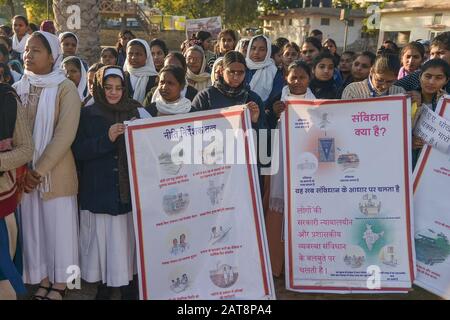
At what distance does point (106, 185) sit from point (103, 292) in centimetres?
95

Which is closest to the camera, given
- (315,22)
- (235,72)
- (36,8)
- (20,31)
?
(235,72)

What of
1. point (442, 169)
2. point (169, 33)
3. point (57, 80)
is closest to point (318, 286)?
point (442, 169)

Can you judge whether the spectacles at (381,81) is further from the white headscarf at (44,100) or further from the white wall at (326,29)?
the white wall at (326,29)

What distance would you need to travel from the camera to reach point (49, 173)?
122 inches

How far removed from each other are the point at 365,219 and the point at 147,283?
1752mm

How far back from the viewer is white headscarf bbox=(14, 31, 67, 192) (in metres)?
3.03

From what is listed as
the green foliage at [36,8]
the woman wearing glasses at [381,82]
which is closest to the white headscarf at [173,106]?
the woman wearing glasses at [381,82]

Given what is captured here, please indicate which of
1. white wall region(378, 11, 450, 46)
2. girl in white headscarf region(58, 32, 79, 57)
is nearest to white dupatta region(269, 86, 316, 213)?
girl in white headscarf region(58, 32, 79, 57)

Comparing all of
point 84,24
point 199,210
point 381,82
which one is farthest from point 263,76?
point 84,24

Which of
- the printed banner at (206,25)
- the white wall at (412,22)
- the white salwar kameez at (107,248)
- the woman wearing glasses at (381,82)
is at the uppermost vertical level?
the white wall at (412,22)

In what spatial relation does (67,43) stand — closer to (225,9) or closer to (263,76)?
(263,76)

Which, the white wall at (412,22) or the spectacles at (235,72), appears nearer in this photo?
the spectacles at (235,72)

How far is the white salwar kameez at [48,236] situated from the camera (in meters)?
3.20

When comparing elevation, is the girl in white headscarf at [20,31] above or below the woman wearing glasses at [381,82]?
above
